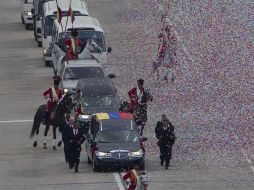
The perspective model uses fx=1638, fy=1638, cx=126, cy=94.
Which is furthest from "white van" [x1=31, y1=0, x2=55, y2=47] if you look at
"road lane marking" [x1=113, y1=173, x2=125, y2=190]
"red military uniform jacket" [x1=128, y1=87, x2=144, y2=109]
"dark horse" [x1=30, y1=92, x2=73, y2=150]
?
"road lane marking" [x1=113, y1=173, x2=125, y2=190]

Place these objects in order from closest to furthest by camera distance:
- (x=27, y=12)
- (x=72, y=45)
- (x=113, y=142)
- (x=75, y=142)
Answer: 1. (x=113, y=142)
2. (x=75, y=142)
3. (x=72, y=45)
4. (x=27, y=12)

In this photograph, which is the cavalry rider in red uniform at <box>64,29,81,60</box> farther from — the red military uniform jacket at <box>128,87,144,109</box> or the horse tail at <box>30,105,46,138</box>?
the horse tail at <box>30,105,46,138</box>

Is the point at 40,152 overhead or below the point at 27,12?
overhead

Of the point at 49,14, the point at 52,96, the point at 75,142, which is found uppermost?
the point at 75,142

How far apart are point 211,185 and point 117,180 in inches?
101

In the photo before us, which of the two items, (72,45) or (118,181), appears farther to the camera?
(72,45)

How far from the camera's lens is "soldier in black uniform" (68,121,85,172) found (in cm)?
4259

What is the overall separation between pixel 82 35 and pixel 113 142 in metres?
16.2

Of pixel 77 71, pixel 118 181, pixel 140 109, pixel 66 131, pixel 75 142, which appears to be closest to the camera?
pixel 118 181

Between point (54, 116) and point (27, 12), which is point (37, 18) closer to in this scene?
point (27, 12)

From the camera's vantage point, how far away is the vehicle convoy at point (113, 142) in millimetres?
41969

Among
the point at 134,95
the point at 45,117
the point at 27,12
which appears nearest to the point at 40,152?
the point at 45,117

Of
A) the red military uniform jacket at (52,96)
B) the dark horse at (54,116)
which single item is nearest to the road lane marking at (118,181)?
the dark horse at (54,116)

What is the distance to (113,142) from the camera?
42.6 metres
